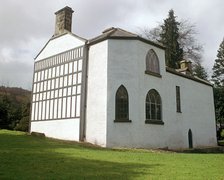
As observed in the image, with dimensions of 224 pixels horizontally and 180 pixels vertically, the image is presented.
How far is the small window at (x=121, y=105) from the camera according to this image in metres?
19.0

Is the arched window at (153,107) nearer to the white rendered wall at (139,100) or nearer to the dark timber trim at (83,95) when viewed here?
the white rendered wall at (139,100)

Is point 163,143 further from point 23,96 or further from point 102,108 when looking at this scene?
point 23,96

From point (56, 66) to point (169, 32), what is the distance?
2140 cm

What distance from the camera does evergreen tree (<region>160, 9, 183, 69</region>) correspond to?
3819cm

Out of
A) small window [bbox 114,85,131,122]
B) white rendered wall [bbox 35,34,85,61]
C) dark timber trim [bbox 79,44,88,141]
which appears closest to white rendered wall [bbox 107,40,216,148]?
small window [bbox 114,85,131,122]

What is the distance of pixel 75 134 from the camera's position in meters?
20.2

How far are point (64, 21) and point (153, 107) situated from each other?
35.3 feet

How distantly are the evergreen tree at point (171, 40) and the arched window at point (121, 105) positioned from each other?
19.7 m

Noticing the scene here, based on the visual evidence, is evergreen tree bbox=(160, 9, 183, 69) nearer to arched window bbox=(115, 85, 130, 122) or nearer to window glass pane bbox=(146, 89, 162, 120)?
window glass pane bbox=(146, 89, 162, 120)

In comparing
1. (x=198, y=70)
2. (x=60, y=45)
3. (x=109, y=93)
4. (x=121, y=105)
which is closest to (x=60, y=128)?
(x=109, y=93)

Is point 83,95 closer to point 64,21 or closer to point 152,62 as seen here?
point 152,62

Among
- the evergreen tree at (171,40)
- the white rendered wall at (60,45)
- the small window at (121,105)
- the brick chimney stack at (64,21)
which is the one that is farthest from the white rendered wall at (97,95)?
the evergreen tree at (171,40)

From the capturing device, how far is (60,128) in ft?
70.6

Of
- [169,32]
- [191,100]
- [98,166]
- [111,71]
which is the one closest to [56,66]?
[111,71]
